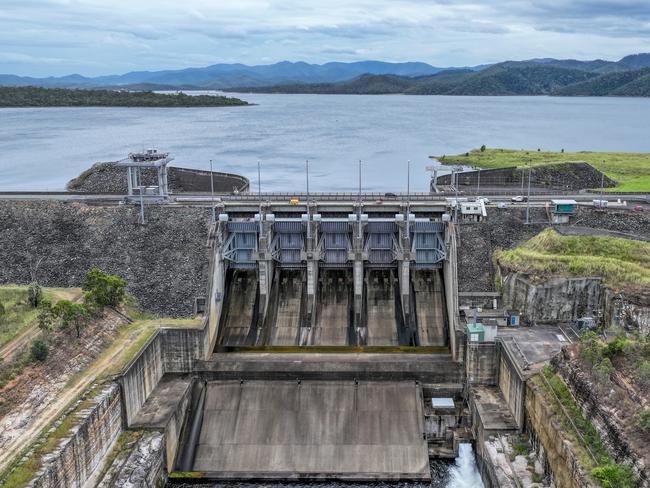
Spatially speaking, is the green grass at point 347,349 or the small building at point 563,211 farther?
the small building at point 563,211

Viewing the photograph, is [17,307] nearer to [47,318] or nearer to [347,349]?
[47,318]

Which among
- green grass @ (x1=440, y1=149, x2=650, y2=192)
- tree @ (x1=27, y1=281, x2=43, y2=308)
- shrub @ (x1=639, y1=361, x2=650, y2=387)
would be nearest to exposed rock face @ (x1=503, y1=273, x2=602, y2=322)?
shrub @ (x1=639, y1=361, x2=650, y2=387)

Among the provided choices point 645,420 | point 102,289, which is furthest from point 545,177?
point 102,289

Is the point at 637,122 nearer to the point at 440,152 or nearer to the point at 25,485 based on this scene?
the point at 440,152

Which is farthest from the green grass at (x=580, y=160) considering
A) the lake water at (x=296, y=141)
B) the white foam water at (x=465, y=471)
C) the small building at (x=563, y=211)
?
the white foam water at (x=465, y=471)

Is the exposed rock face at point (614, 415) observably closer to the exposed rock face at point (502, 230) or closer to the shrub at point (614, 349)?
the shrub at point (614, 349)

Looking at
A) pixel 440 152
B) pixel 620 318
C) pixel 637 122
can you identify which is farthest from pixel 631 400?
pixel 637 122

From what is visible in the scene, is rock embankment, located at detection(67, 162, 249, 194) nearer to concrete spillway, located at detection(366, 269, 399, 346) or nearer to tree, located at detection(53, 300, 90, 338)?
concrete spillway, located at detection(366, 269, 399, 346)
